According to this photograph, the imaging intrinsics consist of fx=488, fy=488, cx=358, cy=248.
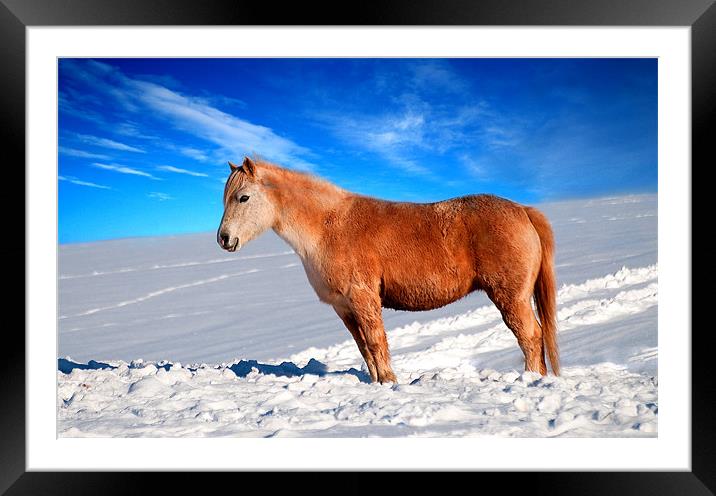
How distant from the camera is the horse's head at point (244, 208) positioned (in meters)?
4.88

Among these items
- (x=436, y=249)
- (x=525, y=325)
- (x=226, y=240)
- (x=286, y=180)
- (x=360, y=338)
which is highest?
(x=286, y=180)

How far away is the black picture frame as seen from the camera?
355cm

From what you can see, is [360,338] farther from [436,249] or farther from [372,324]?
[436,249]

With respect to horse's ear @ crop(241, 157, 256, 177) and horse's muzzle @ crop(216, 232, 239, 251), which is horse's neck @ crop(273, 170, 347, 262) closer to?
horse's ear @ crop(241, 157, 256, 177)

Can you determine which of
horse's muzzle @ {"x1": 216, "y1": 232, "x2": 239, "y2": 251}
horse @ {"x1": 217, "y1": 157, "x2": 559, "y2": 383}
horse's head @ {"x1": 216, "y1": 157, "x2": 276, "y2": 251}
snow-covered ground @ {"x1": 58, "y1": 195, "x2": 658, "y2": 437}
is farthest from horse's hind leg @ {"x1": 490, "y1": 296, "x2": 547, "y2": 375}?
horse's muzzle @ {"x1": 216, "y1": 232, "x2": 239, "y2": 251}

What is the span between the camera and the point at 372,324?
15.3 feet

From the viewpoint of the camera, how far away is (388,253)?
4.83 m
